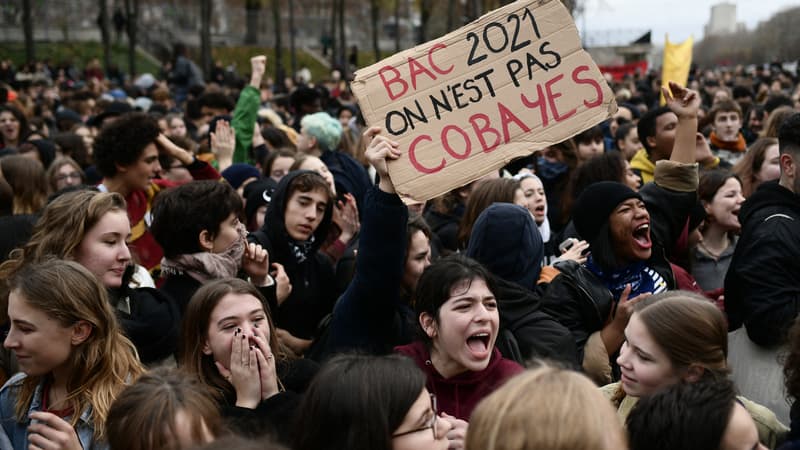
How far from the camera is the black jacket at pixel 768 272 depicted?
166 inches

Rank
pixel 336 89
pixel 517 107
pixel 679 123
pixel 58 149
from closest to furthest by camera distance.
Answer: pixel 517 107, pixel 679 123, pixel 58 149, pixel 336 89

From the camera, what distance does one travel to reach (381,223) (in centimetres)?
391

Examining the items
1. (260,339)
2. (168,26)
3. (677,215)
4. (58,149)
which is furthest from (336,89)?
(168,26)

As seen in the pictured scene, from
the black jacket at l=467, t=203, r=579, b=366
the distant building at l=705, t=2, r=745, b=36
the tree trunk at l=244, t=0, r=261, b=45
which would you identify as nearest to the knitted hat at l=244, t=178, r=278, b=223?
the black jacket at l=467, t=203, r=579, b=366

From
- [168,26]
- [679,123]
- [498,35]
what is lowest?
[168,26]

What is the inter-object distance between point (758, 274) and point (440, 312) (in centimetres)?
146

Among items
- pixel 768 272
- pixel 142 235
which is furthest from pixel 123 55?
pixel 768 272

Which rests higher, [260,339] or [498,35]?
[498,35]

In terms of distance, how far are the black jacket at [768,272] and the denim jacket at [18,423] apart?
2762 millimetres

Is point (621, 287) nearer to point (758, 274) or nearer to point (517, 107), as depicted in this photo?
point (758, 274)

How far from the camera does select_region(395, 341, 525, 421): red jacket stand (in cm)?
378

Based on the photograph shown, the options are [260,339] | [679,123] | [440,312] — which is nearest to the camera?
[260,339]

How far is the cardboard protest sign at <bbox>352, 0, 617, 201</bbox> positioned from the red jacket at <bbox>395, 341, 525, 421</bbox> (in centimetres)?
74

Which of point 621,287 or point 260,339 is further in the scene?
point 621,287
